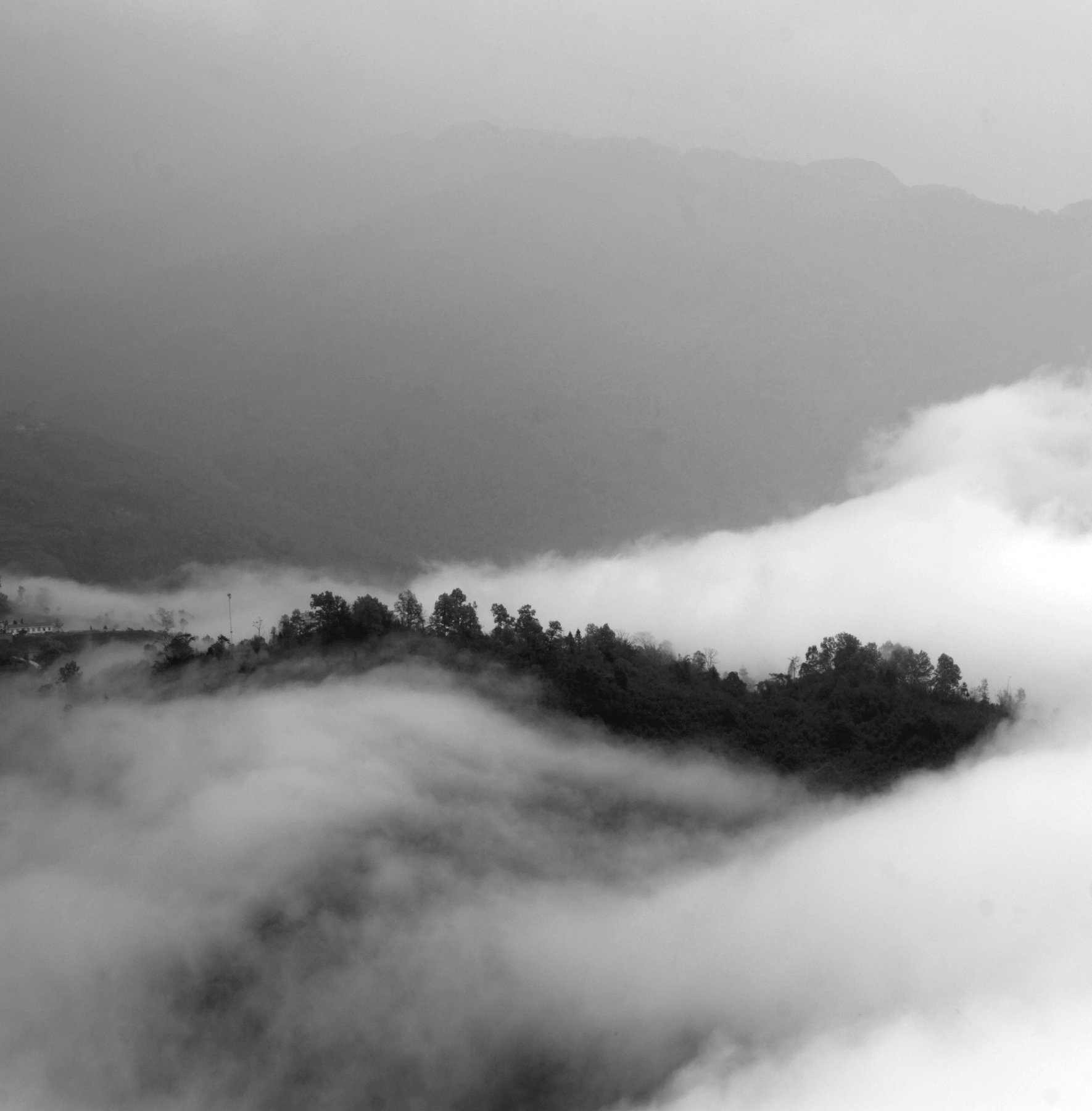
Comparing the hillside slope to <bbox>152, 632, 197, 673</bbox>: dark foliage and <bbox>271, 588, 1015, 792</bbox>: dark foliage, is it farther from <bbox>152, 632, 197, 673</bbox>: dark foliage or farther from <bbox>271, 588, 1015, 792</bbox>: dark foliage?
<bbox>271, 588, 1015, 792</bbox>: dark foliage

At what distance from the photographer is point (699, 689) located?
257 feet

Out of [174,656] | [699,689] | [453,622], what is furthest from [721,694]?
[174,656]

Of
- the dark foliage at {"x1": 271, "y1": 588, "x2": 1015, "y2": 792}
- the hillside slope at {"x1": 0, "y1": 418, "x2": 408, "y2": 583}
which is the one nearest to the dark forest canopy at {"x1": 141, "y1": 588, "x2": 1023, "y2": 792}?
the dark foliage at {"x1": 271, "y1": 588, "x2": 1015, "y2": 792}

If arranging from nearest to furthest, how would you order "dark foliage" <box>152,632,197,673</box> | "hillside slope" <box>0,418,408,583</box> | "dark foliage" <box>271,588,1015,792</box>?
"dark foliage" <box>271,588,1015,792</box>
"dark foliage" <box>152,632,197,673</box>
"hillside slope" <box>0,418,408,583</box>

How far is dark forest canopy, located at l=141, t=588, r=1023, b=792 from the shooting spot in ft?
238

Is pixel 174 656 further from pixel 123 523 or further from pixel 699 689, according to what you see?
pixel 123 523

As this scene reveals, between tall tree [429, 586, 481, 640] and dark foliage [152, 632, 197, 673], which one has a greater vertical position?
tall tree [429, 586, 481, 640]

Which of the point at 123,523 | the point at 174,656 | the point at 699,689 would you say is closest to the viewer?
the point at 699,689

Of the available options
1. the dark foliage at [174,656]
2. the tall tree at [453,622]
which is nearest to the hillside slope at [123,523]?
the dark foliage at [174,656]

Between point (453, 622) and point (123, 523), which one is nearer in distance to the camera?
point (453, 622)

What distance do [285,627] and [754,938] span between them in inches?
1350

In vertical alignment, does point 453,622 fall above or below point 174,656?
above

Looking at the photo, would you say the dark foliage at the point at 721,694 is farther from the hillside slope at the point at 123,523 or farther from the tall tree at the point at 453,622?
the hillside slope at the point at 123,523

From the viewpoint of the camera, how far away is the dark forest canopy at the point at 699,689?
72.4 meters
